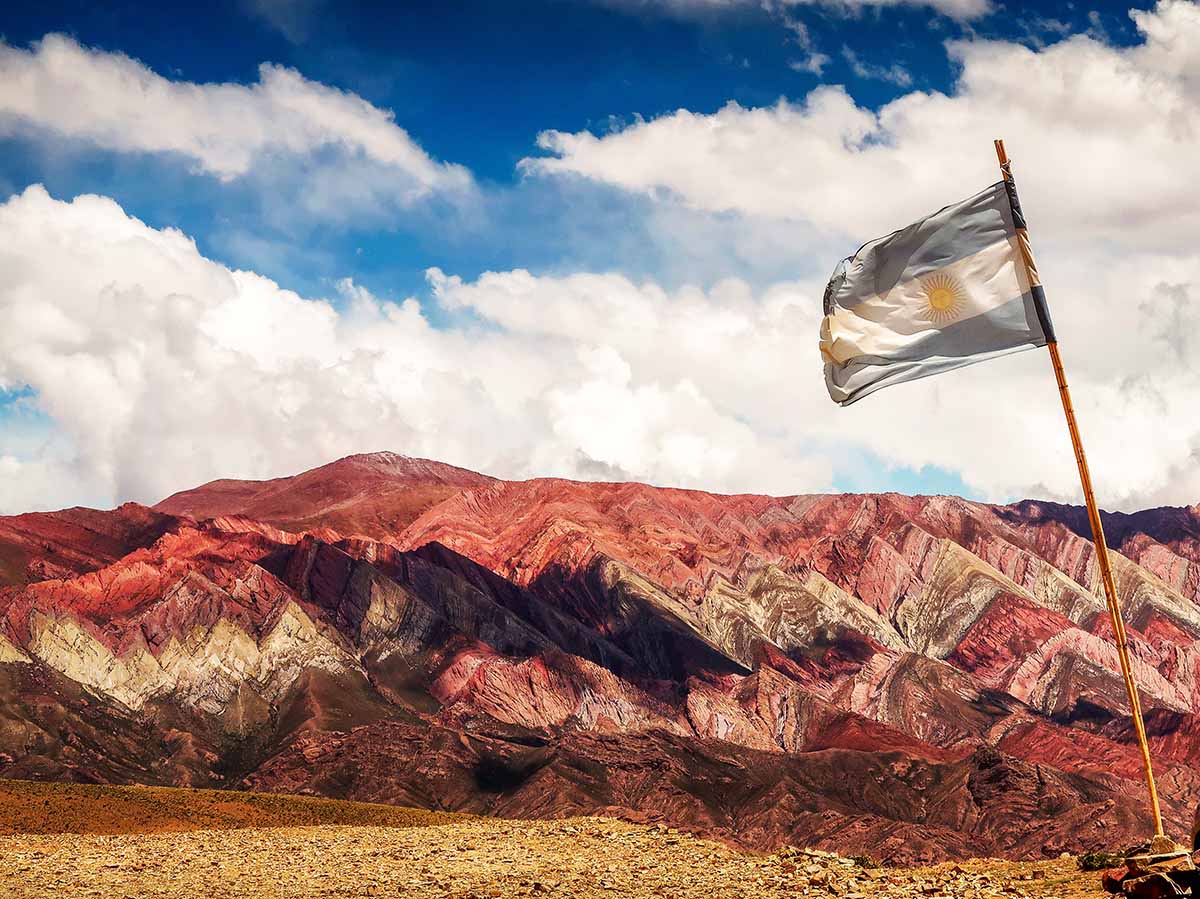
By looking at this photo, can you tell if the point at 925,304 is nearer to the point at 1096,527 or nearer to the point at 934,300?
the point at 934,300

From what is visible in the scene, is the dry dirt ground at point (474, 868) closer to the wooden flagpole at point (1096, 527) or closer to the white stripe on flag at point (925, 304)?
the wooden flagpole at point (1096, 527)

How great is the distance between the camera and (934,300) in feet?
54.1

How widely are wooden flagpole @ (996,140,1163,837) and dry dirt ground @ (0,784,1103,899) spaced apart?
2.84 m

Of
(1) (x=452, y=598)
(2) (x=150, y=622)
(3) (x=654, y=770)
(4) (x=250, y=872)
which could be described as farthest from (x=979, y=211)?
(1) (x=452, y=598)

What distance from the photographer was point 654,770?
415 ft

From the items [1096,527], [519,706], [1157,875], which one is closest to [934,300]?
[1096,527]

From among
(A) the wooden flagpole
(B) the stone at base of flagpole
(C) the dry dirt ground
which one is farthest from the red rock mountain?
(A) the wooden flagpole

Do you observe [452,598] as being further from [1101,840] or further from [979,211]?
[979,211]

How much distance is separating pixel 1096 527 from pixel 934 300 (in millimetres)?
3643

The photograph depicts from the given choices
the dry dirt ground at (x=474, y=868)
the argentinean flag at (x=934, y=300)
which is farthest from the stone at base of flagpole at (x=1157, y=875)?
the argentinean flag at (x=934, y=300)

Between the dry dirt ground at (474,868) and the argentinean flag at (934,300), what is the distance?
23.7ft

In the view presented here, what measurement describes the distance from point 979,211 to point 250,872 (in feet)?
59.1

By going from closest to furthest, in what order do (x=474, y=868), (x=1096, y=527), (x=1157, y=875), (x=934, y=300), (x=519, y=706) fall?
1. (x=1157, y=875)
2. (x=1096, y=527)
3. (x=934, y=300)
4. (x=474, y=868)
5. (x=519, y=706)

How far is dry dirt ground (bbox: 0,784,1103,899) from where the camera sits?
62.8 feet
